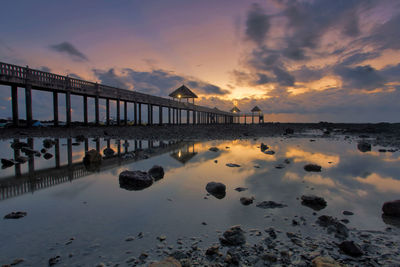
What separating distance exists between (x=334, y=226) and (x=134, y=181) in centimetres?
344

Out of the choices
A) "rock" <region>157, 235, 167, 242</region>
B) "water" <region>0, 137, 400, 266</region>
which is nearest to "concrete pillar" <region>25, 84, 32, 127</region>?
"water" <region>0, 137, 400, 266</region>

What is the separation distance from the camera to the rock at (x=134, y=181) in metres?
4.03

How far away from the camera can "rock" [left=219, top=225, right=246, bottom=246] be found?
6.94 ft

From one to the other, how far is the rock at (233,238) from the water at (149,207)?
12 cm

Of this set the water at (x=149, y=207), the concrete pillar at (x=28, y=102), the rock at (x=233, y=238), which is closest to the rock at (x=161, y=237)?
the water at (x=149, y=207)

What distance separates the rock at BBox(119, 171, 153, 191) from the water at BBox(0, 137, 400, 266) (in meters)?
0.19

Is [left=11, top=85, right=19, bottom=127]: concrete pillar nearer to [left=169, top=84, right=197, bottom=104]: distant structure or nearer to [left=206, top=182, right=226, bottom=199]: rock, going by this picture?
[left=206, top=182, right=226, bottom=199]: rock

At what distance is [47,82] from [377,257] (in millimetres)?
23109

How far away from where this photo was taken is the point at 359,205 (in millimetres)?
3262

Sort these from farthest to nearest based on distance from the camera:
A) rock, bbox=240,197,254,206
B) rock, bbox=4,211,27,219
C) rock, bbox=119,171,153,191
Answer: rock, bbox=119,171,153,191 → rock, bbox=240,197,254,206 → rock, bbox=4,211,27,219

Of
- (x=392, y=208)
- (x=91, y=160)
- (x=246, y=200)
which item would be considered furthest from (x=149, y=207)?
(x=91, y=160)

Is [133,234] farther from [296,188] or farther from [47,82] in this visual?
[47,82]

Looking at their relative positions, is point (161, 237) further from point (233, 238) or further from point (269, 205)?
point (269, 205)

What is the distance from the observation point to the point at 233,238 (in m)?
2.15
